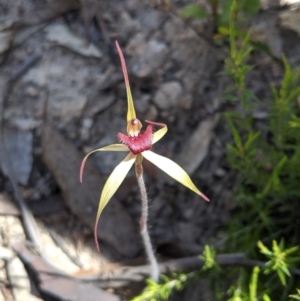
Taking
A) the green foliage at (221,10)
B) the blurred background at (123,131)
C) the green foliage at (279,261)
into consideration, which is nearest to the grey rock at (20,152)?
the blurred background at (123,131)

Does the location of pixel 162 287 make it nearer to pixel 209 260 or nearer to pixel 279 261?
pixel 209 260

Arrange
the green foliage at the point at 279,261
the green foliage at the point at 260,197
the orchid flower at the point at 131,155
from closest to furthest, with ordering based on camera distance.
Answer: the orchid flower at the point at 131,155 → the green foliage at the point at 279,261 → the green foliage at the point at 260,197

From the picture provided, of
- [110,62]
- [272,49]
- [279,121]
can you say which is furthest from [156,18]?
[279,121]

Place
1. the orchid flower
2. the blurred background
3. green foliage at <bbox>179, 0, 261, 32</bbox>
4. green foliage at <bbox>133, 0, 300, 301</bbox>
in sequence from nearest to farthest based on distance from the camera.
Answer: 1. the orchid flower
2. green foliage at <bbox>133, 0, 300, 301</bbox>
3. the blurred background
4. green foliage at <bbox>179, 0, 261, 32</bbox>

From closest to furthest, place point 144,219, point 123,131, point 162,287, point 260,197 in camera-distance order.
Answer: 1. point 144,219
2. point 162,287
3. point 260,197
4. point 123,131

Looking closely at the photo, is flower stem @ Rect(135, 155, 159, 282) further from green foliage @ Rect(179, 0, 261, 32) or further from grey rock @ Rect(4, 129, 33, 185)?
green foliage @ Rect(179, 0, 261, 32)

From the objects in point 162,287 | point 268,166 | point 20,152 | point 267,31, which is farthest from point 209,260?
point 267,31

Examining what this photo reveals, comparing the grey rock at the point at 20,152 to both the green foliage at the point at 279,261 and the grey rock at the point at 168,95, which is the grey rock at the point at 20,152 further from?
the green foliage at the point at 279,261

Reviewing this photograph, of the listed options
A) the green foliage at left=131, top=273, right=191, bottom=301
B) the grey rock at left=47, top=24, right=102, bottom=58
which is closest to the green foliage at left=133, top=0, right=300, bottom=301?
the green foliage at left=131, top=273, right=191, bottom=301
